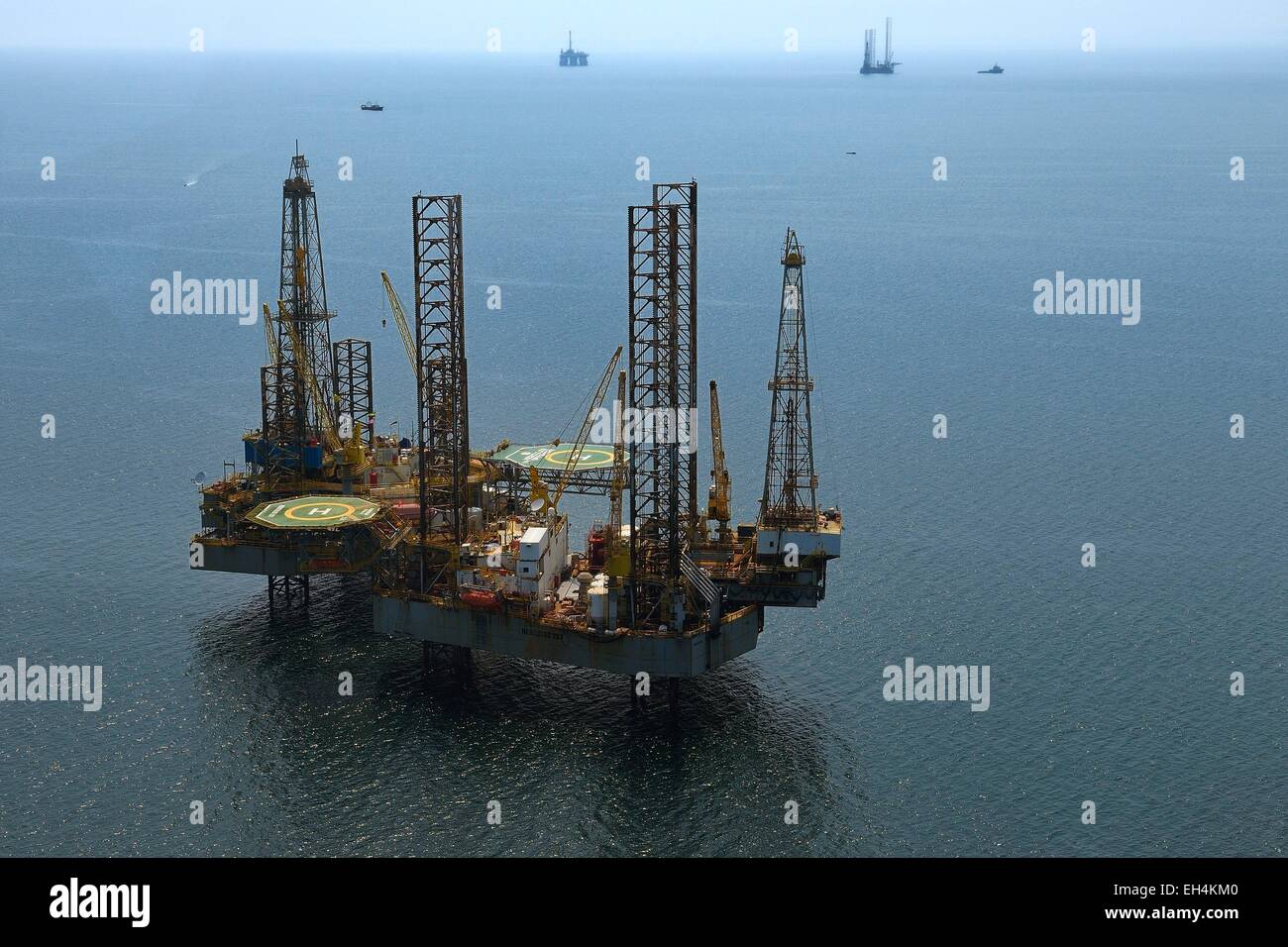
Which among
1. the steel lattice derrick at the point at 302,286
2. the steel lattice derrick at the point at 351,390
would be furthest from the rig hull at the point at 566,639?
the steel lattice derrick at the point at 351,390

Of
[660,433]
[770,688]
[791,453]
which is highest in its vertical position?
[660,433]

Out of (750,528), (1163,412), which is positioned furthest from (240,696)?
Result: (1163,412)

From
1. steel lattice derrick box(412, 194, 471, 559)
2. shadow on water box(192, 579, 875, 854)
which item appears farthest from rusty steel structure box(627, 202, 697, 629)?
steel lattice derrick box(412, 194, 471, 559)

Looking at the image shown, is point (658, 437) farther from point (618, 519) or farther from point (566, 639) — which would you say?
point (566, 639)

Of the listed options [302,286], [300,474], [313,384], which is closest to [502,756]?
[300,474]

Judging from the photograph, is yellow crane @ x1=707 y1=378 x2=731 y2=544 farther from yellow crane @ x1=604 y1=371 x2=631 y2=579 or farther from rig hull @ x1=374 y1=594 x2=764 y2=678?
yellow crane @ x1=604 y1=371 x2=631 y2=579
